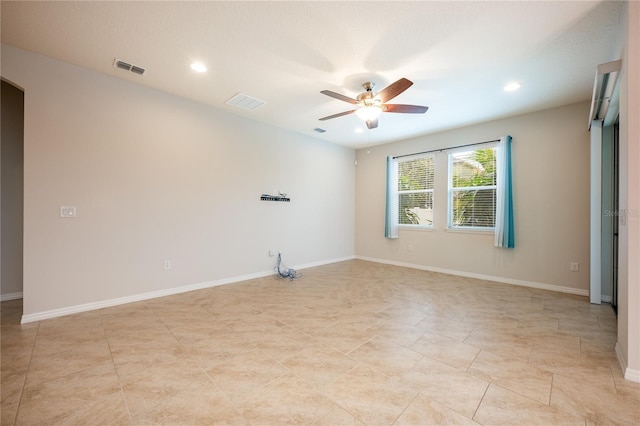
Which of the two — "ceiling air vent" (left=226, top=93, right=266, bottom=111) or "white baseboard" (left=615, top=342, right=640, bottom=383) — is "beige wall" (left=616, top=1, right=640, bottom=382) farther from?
"ceiling air vent" (left=226, top=93, right=266, bottom=111)

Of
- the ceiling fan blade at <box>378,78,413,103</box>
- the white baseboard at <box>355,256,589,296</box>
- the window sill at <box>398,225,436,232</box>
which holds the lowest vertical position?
the white baseboard at <box>355,256,589,296</box>

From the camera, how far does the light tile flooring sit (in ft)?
4.95

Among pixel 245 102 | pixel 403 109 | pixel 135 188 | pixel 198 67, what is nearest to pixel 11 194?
pixel 135 188

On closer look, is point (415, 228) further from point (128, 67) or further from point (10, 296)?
point (10, 296)

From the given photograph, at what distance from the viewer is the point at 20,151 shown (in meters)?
3.53

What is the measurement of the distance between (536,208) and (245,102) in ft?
15.6

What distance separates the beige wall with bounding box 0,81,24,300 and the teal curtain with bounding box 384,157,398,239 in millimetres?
5997

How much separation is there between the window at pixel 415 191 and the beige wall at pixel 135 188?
243 cm

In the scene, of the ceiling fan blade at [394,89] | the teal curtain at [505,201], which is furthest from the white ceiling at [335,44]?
the teal curtain at [505,201]

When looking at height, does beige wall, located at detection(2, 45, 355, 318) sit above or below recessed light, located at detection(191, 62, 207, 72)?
below

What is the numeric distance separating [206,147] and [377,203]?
12.6ft

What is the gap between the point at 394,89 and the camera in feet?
8.96

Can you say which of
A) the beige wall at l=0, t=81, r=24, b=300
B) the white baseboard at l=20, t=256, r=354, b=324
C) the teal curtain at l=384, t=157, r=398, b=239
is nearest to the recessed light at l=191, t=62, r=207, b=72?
the beige wall at l=0, t=81, r=24, b=300

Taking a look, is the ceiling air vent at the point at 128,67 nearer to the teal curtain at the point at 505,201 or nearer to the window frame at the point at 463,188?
the window frame at the point at 463,188
